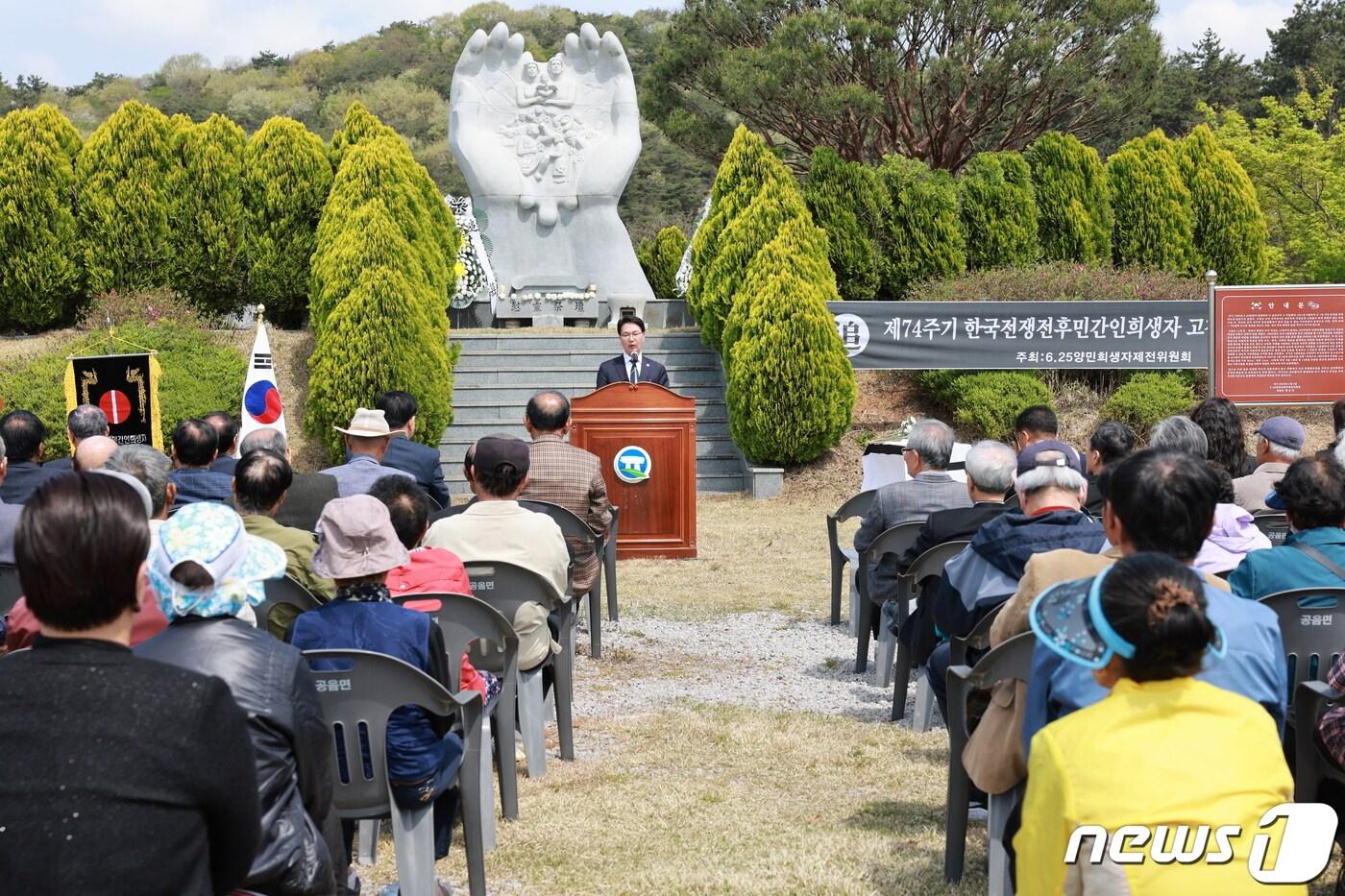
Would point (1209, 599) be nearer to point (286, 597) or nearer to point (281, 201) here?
point (286, 597)

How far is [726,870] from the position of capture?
155 inches

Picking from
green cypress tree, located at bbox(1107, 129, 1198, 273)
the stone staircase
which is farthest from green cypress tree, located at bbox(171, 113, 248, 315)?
green cypress tree, located at bbox(1107, 129, 1198, 273)

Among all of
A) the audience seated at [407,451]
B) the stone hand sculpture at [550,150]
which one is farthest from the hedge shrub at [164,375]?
Result: the audience seated at [407,451]

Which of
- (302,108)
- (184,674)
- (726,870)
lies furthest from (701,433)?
(302,108)

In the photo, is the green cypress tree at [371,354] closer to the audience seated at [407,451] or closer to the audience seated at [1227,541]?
the audience seated at [407,451]

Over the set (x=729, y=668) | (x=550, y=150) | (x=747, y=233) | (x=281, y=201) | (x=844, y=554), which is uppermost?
(x=550, y=150)

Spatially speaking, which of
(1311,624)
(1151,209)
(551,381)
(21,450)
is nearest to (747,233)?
(551,381)

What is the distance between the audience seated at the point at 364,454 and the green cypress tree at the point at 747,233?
7992mm

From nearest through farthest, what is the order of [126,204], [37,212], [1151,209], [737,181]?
[737,181] → [37,212] → [126,204] → [1151,209]

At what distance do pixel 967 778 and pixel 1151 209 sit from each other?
1614cm

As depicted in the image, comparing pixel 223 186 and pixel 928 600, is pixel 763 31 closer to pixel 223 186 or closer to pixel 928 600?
pixel 223 186

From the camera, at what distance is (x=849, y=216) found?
706 inches

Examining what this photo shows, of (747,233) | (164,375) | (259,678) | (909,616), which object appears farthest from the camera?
(164,375)

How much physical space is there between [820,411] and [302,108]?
198 ft
